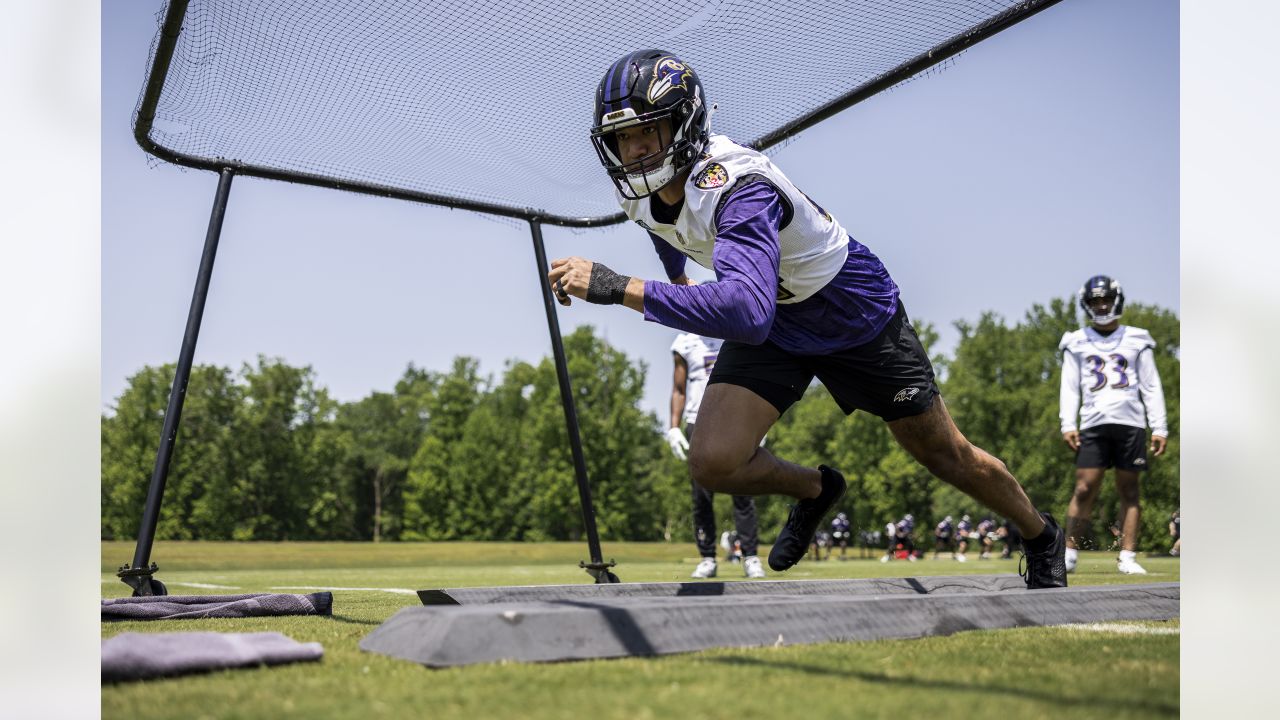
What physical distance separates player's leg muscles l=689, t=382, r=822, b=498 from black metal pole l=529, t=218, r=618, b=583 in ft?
6.76

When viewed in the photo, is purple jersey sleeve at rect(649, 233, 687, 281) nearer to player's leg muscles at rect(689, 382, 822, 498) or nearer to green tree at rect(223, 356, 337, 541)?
player's leg muscles at rect(689, 382, 822, 498)

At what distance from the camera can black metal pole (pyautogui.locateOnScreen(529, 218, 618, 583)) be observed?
612cm

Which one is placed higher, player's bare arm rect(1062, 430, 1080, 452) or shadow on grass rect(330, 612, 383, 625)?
player's bare arm rect(1062, 430, 1080, 452)

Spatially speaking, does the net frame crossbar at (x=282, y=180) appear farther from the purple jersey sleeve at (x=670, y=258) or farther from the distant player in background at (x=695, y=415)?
the distant player in background at (x=695, y=415)

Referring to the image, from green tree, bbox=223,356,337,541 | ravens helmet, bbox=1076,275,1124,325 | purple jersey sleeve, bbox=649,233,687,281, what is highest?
ravens helmet, bbox=1076,275,1124,325

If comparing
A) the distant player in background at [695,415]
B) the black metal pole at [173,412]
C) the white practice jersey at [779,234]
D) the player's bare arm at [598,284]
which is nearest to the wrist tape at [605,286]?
the player's bare arm at [598,284]

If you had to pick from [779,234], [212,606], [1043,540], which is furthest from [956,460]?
[212,606]

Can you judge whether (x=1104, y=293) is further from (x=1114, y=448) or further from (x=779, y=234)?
(x=779, y=234)

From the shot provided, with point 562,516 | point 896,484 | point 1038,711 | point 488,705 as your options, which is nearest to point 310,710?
point 488,705

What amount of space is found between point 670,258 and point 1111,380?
5699mm

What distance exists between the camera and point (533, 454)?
200ft

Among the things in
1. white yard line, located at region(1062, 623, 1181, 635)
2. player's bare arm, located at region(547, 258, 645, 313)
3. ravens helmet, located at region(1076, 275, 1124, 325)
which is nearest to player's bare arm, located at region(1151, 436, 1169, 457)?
ravens helmet, located at region(1076, 275, 1124, 325)

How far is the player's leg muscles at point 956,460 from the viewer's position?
4.18m
